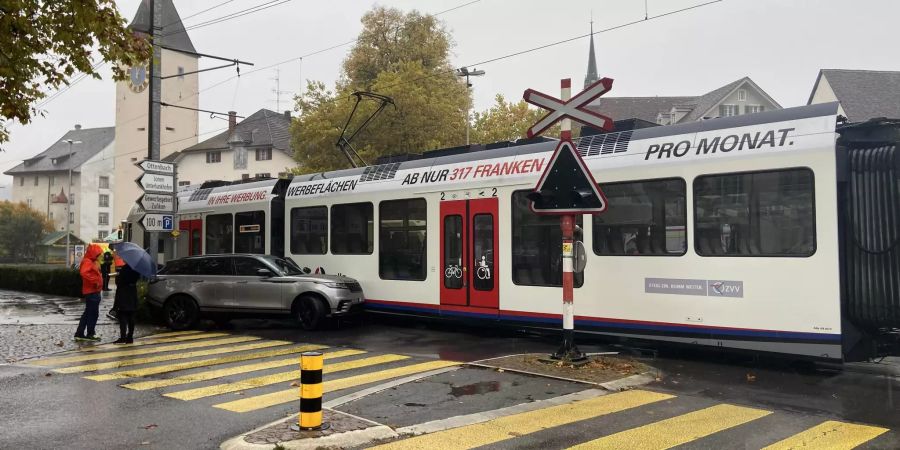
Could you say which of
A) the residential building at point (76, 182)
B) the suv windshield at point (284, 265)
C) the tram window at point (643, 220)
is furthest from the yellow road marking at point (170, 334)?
the residential building at point (76, 182)

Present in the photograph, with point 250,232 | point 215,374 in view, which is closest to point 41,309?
point 250,232

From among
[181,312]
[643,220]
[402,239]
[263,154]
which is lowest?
[181,312]

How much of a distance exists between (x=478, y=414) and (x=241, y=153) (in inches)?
2212

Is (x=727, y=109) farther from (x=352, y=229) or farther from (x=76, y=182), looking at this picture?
(x=76, y=182)

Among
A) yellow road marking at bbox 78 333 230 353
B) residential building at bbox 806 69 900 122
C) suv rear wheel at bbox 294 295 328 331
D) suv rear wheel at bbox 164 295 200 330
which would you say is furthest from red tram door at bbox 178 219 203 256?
residential building at bbox 806 69 900 122

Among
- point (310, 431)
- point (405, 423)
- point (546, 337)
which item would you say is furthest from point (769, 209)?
point (310, 431)

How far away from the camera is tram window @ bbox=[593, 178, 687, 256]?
376 inches

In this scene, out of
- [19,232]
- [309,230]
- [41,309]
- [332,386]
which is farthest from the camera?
[19,232]

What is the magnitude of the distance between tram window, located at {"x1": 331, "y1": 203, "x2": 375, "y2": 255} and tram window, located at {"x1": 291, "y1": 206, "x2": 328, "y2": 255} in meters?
0.33

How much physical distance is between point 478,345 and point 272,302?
4.57 meters

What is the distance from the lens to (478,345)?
11.4 metres

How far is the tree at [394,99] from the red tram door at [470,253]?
14998 mm

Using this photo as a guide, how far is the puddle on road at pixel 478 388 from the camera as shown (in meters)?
7.54

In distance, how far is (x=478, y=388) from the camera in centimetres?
779
